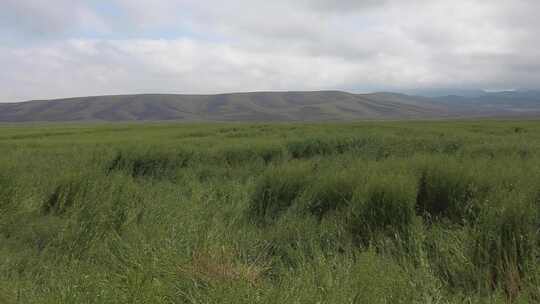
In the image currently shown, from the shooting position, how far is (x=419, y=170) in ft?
20.8

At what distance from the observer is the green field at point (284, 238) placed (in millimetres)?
2895

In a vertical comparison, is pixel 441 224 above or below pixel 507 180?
below

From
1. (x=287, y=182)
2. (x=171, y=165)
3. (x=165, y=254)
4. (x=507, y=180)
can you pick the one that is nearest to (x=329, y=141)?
(x=171, y=165)

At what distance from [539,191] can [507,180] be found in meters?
0.71

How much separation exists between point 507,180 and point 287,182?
138 inches

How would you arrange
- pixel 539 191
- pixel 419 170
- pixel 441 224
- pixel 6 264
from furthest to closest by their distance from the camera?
1. pixel 419 170
2. pixel 441 224
3. pixel 539 191
4. pixel 6 264

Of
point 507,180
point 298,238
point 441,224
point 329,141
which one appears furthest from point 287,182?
point 329,141

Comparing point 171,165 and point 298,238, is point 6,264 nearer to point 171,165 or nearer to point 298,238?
point 298,238

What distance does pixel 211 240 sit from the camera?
387 cm

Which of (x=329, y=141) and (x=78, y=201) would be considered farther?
(x=329, y=141)

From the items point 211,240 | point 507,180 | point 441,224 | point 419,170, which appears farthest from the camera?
Result: point 419,170

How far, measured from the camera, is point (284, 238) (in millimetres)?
4680

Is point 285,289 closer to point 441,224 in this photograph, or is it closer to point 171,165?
point 441,224

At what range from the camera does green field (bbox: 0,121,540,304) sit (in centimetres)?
289
